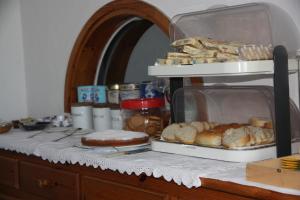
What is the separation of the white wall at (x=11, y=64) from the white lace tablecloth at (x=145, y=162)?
2.27 feet

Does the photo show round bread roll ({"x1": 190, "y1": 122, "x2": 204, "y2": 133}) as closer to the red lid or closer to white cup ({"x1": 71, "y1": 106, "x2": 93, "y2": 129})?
the red lid

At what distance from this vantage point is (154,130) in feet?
4.93

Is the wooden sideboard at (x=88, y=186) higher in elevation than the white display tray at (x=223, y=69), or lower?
lower

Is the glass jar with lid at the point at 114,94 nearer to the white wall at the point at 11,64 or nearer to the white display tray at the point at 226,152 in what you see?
the white display tray at the point at 226,152

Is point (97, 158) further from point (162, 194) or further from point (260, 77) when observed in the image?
point (260, 77)

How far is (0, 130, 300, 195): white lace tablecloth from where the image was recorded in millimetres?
1007

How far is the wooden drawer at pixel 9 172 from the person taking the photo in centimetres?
167

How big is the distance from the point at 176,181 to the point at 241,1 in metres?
0.58

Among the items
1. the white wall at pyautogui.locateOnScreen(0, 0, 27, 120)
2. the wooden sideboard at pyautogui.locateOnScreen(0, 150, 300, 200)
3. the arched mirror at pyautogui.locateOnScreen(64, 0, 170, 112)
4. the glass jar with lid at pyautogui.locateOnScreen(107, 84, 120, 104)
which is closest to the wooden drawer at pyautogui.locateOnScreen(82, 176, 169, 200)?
the wooden sideboard at pyautogui.locateOnScreen(0, 150, 300, 200)

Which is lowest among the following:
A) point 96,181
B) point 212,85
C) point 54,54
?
point 96,181

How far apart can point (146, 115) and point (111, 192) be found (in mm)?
327

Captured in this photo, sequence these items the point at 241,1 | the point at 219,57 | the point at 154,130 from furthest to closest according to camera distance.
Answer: the point at 154,130
the point at 241,1
the point at 219,57

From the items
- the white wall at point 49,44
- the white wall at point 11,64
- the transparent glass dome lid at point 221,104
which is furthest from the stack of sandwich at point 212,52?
the white wall at point 11,64

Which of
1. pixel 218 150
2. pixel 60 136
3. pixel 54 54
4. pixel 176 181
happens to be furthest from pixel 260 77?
pixel 54 54
